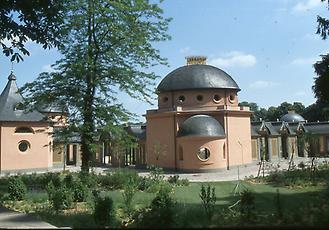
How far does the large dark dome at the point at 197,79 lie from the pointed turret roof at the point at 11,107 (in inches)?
494

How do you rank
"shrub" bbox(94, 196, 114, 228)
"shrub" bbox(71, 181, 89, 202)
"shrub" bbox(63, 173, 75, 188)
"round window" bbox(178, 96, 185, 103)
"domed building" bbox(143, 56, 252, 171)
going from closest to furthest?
"shrub" bbox(94, 196, 114, 228), "shrub" bbox(71, 181, 89, 202), "shrub" bbox(63, 173, 75, 188), "domed building" bbox(143, 56, 252, 171), "round window" bbox(178, 96, 185, 103)

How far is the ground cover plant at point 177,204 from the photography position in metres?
8.82

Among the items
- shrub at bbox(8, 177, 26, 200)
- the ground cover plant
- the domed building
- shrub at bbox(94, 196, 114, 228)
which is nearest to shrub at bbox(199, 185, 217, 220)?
the ground cover plant

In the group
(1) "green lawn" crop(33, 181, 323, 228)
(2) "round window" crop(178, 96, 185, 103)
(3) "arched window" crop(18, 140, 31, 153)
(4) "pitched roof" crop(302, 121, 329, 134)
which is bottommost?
(1) "green lawn" crop(33, 181, 323, 228)

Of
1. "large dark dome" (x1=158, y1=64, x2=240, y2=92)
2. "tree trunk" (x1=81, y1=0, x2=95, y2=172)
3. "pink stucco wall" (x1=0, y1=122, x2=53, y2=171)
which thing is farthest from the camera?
"large dark dome" (x1=158, y1=64, x2=240, y2=92)

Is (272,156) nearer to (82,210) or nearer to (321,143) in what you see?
(321,143)

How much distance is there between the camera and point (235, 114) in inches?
1431

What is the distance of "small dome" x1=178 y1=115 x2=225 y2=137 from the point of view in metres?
32.3

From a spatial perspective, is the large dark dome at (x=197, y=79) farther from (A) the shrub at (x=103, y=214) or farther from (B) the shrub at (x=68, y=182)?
(A) the shrub at (x=103, y=214)

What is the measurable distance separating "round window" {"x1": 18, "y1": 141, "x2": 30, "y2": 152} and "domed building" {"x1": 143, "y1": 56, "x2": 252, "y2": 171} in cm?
1157

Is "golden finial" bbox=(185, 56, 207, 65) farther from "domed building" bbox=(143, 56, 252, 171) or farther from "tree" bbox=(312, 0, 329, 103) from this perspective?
"tree" bbox=(312, 0, 329, 103)

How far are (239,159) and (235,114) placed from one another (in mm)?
4288

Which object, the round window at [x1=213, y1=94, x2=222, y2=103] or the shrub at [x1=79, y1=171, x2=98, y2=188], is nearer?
the shrub at [x1=79, y1=171, x2=98, y2=188]

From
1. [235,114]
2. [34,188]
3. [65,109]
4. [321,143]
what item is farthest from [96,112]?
[321,143]
